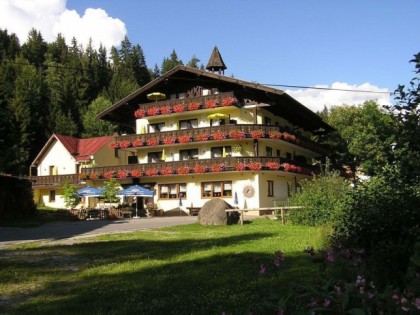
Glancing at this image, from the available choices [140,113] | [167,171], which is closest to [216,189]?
[167,171]

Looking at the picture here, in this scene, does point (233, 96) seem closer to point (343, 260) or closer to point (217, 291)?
point (217, 291)

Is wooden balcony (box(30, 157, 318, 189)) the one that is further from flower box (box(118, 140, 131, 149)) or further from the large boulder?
the large boulder

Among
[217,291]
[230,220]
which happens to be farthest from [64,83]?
[217,291]

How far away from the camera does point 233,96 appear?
42062 millimetres

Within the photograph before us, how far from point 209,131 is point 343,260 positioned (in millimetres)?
38083

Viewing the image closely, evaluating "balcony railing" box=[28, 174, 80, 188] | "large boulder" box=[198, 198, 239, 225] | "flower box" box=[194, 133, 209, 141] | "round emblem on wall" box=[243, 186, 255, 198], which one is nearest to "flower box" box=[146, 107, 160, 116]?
"flower box" box=[194, 133, 209, 141]

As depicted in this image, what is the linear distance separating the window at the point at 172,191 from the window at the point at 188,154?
2.50 metres

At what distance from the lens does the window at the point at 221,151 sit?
1695 inches

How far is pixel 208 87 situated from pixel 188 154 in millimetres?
6322

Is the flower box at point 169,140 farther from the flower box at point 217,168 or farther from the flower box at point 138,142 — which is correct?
the flower box at point 217,168

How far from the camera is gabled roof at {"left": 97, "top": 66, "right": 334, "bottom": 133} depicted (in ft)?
138

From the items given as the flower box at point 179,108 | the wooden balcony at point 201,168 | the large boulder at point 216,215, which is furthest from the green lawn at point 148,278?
the flower box at point 179,108

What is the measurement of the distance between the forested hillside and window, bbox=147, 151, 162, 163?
2075cm

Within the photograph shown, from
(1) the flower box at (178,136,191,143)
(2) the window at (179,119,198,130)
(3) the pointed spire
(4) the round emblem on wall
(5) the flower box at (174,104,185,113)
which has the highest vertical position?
(3) the pointed spire
